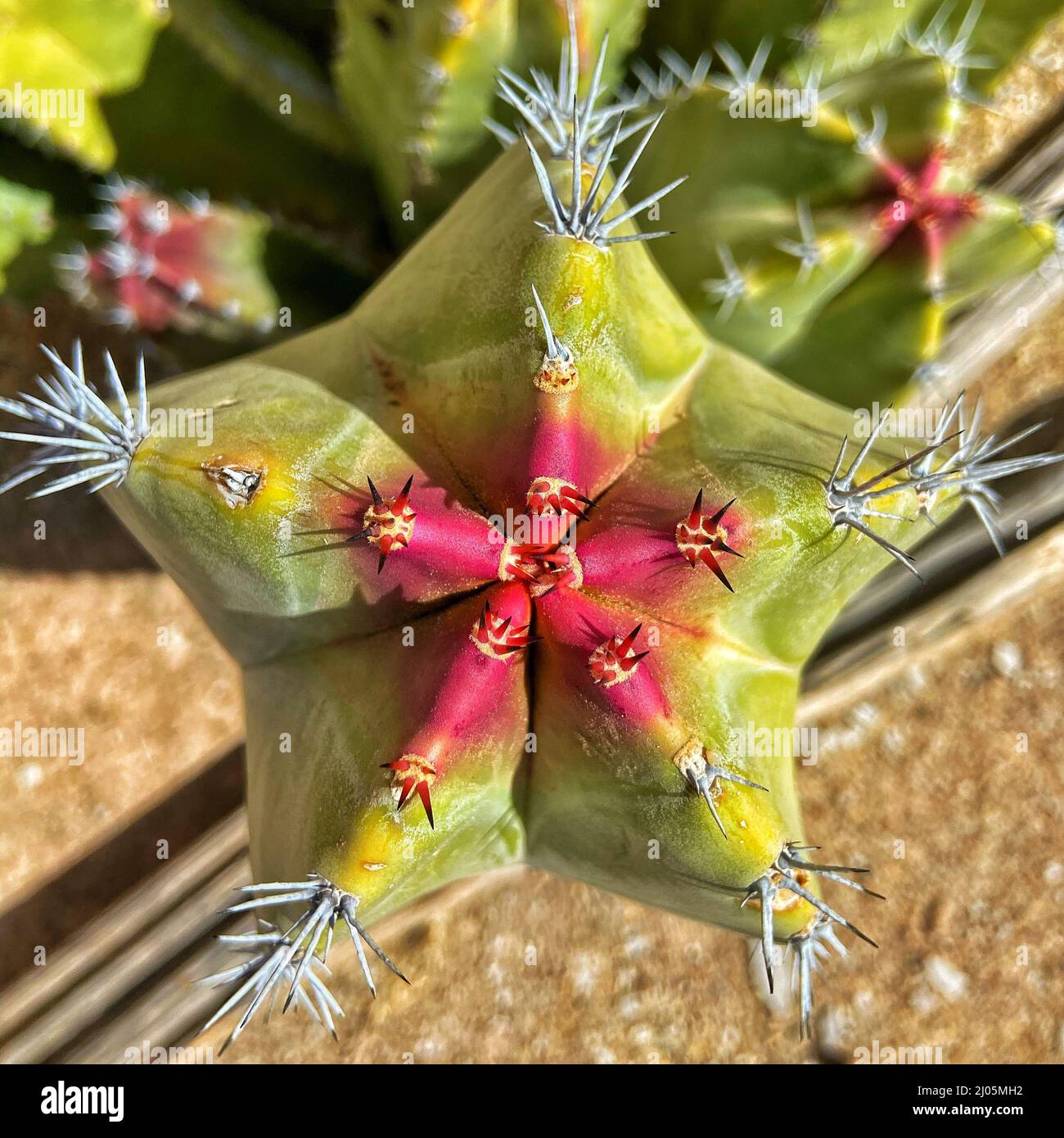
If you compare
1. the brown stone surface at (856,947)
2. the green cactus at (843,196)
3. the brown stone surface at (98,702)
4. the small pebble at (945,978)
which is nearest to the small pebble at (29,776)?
the brown stone surface at (98,702)

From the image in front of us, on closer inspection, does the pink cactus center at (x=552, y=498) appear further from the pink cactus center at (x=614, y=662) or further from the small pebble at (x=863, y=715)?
the small pebble at (x=863, y=715)

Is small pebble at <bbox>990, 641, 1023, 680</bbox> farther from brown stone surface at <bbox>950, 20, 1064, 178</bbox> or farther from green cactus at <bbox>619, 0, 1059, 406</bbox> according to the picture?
brown stone surface at <bbox>950, 20, 1064, 178</bbox>

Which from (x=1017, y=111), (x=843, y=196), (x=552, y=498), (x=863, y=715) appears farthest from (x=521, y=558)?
(x=1017, y=111)

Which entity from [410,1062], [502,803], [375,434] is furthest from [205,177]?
[410,1062]

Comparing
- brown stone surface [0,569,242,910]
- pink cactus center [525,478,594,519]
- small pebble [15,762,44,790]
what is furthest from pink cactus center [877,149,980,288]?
small pebble [15,762,44,790]

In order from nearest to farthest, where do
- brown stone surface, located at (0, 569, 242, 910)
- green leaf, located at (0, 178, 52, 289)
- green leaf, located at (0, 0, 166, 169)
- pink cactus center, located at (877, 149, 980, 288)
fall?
pink cactus center, located at (877, 149, 980, 288) < green leaf, located at (0, 0, 166, 169) < green leaf, located at (0, 178, 52, 289) < brown stone surface, located at (0, 569, 242, 910)

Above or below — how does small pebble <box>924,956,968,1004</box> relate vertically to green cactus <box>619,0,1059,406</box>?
below

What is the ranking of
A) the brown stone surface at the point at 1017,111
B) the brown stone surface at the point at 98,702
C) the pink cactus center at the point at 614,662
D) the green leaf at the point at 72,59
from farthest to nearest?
the brown stone surface at the point at 1017,111
the brown stone surface at the point at 98,702
the green leaf at the point at 72,59
the pink cactus center at the point at 614,662
